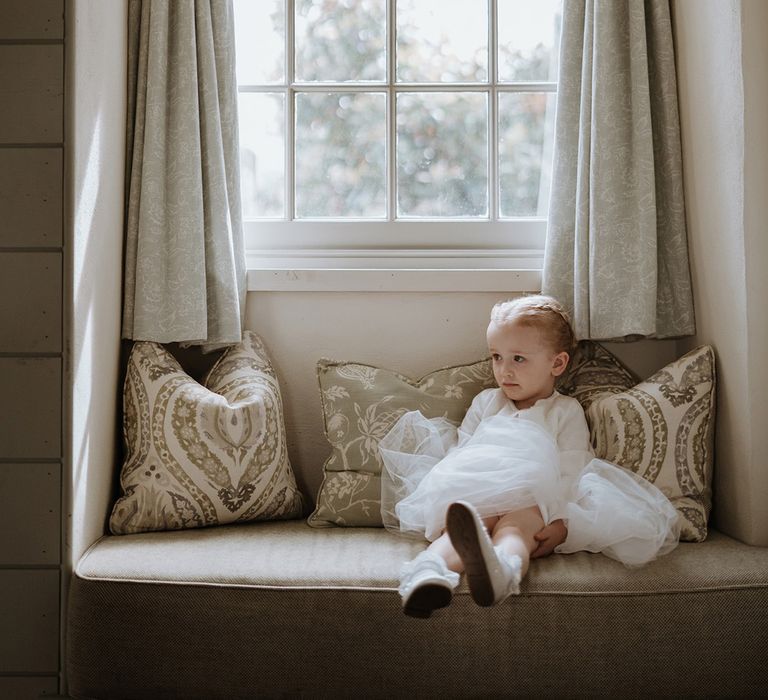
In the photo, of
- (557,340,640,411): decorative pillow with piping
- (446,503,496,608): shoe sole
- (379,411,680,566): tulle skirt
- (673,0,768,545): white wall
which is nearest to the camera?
(446,503,496,608): shoe sole

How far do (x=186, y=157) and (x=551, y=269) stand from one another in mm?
1003

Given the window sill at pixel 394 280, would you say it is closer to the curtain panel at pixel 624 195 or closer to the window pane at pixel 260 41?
the curtain panel at pixel 624 195

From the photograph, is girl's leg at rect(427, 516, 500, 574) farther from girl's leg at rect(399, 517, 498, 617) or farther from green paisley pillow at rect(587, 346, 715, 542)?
green paisley pillow at rect(587, 346, 715, 542)

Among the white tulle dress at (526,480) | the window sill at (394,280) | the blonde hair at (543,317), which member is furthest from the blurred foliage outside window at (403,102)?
the white tulle dress at (526,480)

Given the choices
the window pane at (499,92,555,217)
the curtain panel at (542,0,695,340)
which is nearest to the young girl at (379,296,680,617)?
the curtain panel at (542,0,695,340)

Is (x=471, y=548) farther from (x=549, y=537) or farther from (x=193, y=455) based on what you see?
(x=193, y=455)

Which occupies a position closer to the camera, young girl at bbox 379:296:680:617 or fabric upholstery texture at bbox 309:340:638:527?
young girl at bbox 379:296:680:617

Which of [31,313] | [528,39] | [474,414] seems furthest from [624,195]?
[31,313]

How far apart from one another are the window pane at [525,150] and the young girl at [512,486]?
1.49 ft

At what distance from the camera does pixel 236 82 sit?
2.23 meters

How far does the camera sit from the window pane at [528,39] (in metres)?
2.38

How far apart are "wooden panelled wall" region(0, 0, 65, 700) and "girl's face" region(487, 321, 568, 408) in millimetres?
1004

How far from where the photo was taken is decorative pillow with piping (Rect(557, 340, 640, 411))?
207cm

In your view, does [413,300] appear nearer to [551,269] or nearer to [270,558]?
[551,269]
